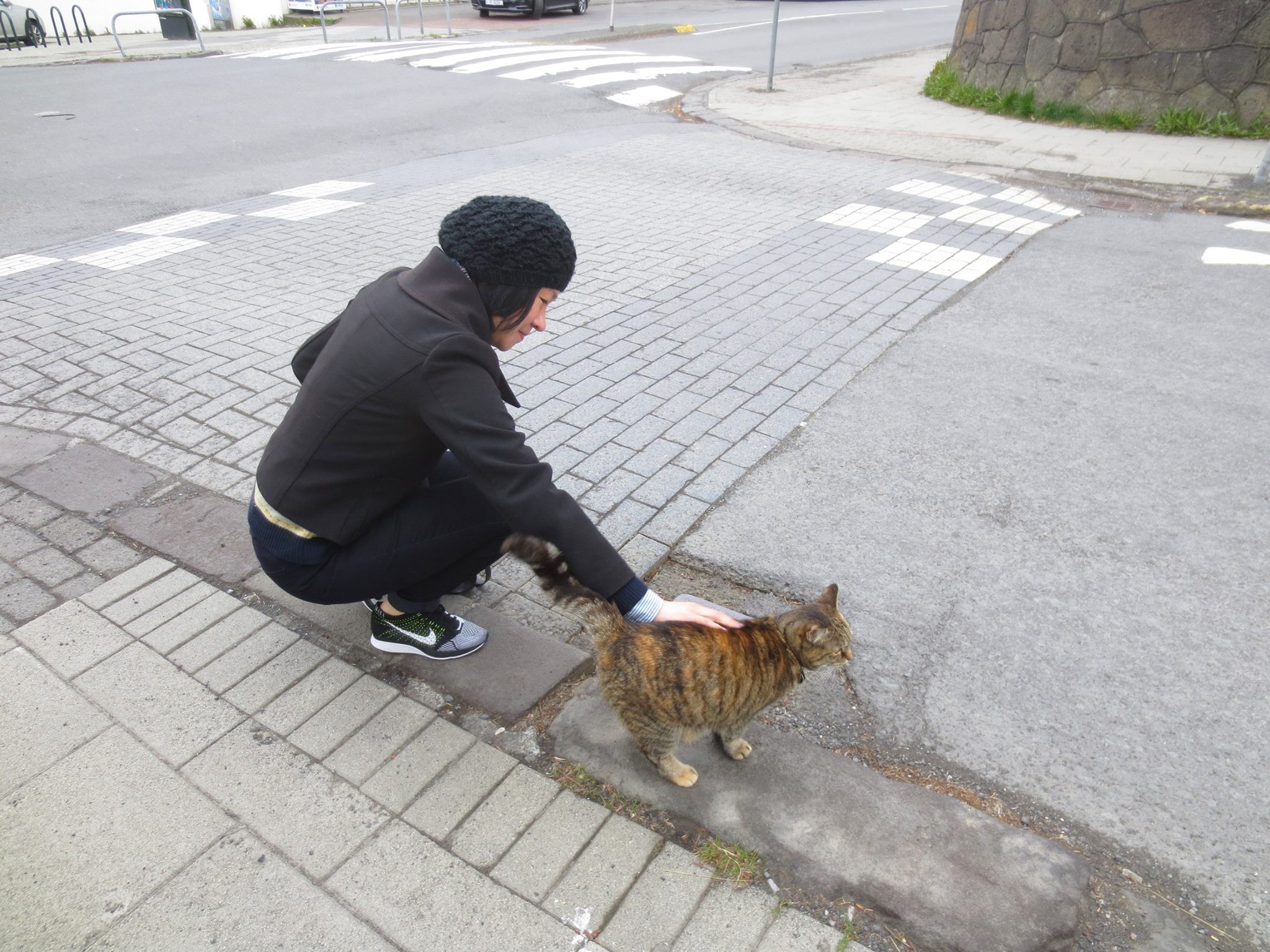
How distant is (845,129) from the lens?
11.8 meters

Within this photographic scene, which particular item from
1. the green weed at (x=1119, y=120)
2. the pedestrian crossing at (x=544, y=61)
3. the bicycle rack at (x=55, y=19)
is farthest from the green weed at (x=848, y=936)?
the bicycle rack at (x=55, y=19)

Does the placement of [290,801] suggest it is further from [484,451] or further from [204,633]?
[484,451]

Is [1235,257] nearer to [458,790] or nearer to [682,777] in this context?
[682,777]

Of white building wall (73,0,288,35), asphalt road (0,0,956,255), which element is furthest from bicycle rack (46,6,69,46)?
asphalt road (0,0,956,255)

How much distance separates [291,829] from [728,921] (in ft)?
4.26

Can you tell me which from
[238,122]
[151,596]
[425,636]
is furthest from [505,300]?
[238,122]

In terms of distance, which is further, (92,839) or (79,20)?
(79,20)

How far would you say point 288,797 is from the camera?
257cm

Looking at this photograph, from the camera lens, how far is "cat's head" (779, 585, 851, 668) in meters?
2.59

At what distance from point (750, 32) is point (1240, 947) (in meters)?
23.9

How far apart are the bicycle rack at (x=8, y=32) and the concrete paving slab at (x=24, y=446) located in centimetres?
2313

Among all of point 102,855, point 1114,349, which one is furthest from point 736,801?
point 1114,349

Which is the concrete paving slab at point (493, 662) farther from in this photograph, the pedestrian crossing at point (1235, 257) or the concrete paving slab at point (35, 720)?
the pedestrian crossing at point (1235, 257)

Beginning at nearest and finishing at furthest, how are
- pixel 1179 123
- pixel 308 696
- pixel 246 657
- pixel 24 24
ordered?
pixel 308 696 → pixel 246 657 → pixel 1179 123 → pixel 24 24
